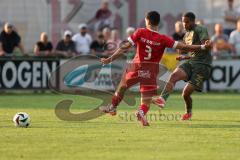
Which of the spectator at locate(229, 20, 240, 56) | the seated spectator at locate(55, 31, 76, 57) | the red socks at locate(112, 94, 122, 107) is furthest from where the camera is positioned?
the spectator at locate(229, 20, 240, 56)

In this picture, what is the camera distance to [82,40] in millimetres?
28812

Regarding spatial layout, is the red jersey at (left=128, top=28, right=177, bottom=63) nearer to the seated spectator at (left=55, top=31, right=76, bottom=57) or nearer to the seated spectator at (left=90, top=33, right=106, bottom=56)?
the seated spectator at (left=55, top=31, right=76, bottom=57)

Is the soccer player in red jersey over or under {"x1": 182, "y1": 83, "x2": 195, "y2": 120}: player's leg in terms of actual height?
over

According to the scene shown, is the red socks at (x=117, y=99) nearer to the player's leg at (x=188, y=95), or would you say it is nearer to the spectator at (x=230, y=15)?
the player's leg at (x=188, y=95)

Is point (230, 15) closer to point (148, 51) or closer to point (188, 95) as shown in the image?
point (188, 95)

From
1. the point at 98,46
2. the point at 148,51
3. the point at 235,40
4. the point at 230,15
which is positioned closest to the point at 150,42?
the point at 148,51

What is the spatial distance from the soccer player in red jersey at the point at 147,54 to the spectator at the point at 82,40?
12.2 meters

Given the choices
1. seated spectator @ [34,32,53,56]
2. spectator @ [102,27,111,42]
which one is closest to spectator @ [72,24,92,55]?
spectator @ [102,27,111,42]

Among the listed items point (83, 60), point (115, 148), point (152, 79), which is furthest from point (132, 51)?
point (115, 148)

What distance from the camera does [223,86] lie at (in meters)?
28.5

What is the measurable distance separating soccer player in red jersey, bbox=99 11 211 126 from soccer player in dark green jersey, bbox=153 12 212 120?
4.06 ft

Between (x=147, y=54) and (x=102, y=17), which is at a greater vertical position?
(x=147, y=54)

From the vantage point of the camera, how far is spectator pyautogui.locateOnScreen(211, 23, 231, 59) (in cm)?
2864

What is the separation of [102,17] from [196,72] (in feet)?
42.5
